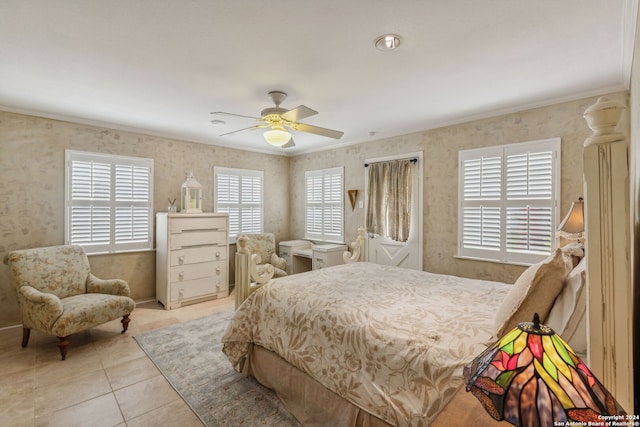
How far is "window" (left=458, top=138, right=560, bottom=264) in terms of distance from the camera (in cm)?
321

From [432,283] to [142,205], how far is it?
164 inches

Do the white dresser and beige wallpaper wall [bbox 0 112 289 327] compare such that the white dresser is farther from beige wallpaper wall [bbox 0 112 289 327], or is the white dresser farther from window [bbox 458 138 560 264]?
window [bbox 458 138 560 264]

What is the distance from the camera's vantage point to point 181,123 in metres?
4.07

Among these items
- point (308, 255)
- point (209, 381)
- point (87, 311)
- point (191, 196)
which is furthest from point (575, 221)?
point (191, 196)

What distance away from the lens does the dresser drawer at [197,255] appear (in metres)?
4.27

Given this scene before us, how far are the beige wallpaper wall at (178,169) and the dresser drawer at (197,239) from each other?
666 millimetres

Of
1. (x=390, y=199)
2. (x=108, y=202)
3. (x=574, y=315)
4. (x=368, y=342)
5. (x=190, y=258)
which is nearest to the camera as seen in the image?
(x=574, y=315)

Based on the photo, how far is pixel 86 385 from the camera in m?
2.40

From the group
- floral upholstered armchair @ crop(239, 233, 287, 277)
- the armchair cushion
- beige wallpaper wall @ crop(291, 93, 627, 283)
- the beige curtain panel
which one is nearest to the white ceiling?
beige wallpaper wall @ crop(291, 93, 627, 283)

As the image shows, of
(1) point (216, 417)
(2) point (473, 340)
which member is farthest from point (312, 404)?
(2) point (473, 340)

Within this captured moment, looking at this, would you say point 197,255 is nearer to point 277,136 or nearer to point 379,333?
point 277,136

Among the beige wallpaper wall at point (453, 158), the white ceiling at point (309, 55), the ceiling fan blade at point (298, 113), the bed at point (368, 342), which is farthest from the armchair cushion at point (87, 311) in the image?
the beige wallpaper wall at point (453, 158)

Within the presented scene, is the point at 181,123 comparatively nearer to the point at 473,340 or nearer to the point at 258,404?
the point at 258,404

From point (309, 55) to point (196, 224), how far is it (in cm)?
317
